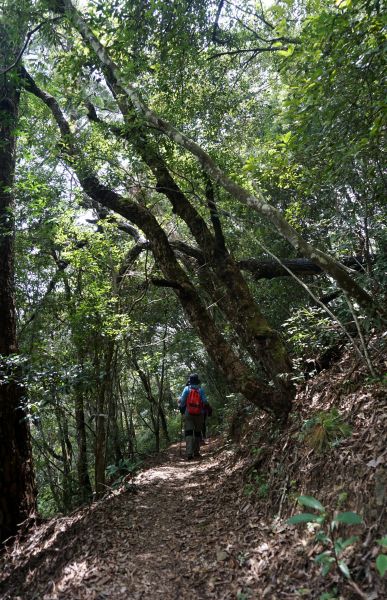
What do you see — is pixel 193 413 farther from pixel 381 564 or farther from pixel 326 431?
pixel 381 564

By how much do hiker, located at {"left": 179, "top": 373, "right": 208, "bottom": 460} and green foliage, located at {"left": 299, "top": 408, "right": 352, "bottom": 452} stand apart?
17.4 ft

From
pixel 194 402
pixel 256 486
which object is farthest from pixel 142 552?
pixel 194 402

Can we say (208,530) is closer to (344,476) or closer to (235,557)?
(235,557)

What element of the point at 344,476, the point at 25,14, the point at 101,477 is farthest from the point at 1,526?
the point at 25,14

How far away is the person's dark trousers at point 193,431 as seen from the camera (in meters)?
9.70

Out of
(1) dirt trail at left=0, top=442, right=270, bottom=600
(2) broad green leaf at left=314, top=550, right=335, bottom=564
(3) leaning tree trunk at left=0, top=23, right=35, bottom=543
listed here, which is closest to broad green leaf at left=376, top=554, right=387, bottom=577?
(2) broad green leaf at left=314, top=550, right=335, bottom=564

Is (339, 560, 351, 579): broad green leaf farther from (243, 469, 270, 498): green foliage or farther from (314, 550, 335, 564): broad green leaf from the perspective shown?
(243, 469, 270, 498): green foliage

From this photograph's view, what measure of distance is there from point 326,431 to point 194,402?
5.93 metres

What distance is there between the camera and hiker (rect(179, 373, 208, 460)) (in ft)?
31.9

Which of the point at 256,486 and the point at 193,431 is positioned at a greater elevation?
the point at 193,431

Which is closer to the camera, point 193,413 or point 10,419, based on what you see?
point 10,419

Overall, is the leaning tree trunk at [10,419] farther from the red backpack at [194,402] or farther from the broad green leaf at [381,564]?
the broad green leaf at [381,564]

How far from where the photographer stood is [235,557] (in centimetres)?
384

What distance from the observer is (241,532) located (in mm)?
4297
